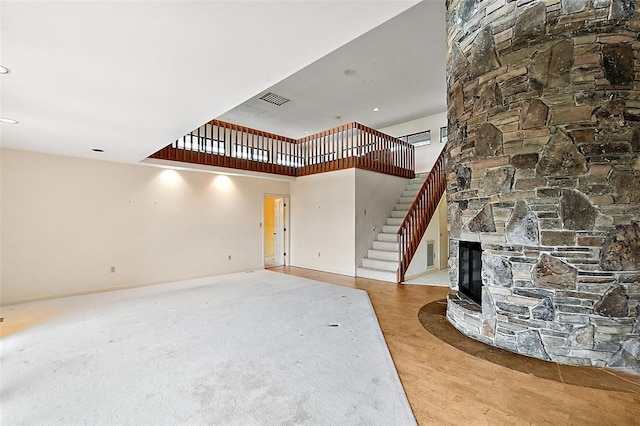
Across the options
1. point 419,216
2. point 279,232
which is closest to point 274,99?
point 279,232

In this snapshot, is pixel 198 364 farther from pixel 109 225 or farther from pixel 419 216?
pixel 419 216

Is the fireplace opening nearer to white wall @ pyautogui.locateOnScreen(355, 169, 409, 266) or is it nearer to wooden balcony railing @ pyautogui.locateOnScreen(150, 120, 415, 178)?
white wall @ pyautogui.locateOnScreen(355, 169, 409, 266)

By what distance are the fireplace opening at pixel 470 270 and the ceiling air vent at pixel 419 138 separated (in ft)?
19.5

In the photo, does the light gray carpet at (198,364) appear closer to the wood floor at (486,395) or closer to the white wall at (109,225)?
the wood floor at (486,395)

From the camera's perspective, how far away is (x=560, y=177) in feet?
8.86

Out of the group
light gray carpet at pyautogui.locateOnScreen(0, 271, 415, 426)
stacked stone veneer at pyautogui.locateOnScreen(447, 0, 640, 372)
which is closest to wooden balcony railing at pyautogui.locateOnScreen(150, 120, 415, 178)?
light gray carpet at pyautogui.locateOnScreen(0, 271, 415, 426)

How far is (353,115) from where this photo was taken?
8.55m

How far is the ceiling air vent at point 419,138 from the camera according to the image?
29.3 feet

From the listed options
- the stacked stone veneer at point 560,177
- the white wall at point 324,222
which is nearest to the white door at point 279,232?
the white wall at point 324,222

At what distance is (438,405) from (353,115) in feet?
25.1

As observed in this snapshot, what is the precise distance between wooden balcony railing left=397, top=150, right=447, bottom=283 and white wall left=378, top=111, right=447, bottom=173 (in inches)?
85.3

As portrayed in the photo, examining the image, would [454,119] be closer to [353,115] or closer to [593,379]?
[593,379]

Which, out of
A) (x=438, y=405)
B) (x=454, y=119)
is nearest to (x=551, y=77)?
(x=454, y=119)

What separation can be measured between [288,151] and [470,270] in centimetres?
547
